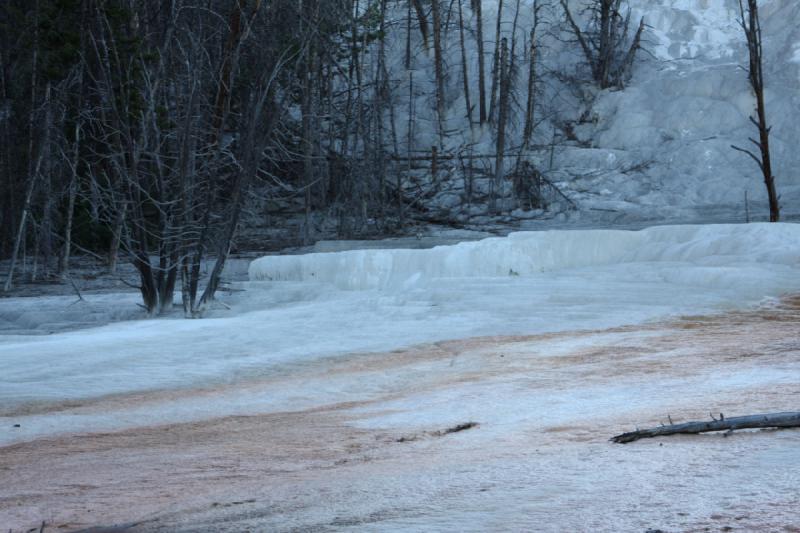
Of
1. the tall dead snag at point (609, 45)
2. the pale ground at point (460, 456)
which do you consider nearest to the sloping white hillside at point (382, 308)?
the pale ground at point (460, 456)

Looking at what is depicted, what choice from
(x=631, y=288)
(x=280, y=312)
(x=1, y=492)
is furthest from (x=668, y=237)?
(x=1, y=492)

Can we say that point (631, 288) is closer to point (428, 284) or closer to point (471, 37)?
point (428, 284)

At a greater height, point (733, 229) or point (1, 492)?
point (733, 229)

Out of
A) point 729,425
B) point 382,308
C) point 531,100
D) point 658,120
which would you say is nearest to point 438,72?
point 531,100

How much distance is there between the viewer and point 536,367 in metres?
5.43

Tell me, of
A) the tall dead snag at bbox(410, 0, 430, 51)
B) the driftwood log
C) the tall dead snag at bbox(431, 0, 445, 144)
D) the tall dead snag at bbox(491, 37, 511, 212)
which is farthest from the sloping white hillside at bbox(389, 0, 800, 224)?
the driftwood log

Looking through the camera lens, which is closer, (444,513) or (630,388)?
(444,513)

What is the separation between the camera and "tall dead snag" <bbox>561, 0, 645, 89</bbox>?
76.3 ft

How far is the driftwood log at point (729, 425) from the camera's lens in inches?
117

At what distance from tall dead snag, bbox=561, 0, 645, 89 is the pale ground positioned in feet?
60.3

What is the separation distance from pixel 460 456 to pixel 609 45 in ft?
69.8

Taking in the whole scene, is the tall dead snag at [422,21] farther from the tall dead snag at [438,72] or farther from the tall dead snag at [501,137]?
the tall dead snag at [501,137]

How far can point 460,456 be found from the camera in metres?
3.26

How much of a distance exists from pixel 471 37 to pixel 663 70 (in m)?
5.70
